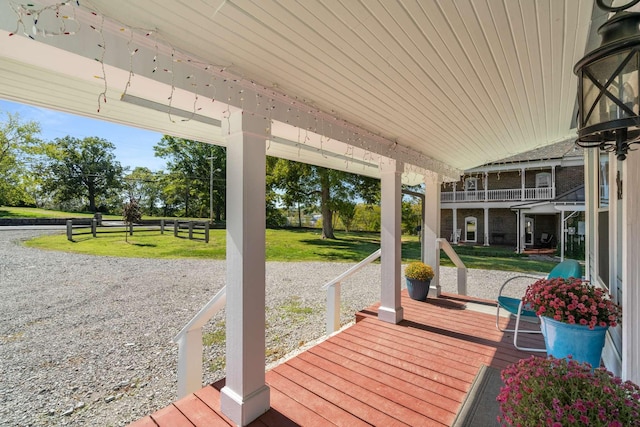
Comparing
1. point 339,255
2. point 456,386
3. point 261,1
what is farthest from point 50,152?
point 456,386

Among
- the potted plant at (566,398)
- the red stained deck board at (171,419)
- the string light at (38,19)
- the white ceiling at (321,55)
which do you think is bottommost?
the red stained deck board at (171,419)

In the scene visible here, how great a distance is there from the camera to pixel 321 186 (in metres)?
13.8

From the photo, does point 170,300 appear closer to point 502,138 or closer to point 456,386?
point 456,386

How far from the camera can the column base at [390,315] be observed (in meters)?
3.56

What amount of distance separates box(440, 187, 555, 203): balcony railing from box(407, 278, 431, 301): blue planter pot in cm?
986

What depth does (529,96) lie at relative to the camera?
2.44 m

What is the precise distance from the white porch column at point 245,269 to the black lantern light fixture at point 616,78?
1629mm

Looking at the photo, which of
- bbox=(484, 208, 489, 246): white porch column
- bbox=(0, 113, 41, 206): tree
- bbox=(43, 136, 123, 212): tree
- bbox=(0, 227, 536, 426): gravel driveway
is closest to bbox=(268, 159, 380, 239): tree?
bbox=(0, 227, 536, 426): gravel driveway

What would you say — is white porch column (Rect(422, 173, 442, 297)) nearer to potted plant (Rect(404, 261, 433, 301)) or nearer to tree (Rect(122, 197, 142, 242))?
potted plant (Rect(404, 261, 433, 301))

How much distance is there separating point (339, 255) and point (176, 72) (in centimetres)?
1015

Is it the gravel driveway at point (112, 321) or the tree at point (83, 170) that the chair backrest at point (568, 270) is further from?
the tree at point (83, 170)

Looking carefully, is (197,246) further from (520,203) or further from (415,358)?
(520,203)

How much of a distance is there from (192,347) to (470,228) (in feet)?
49.9

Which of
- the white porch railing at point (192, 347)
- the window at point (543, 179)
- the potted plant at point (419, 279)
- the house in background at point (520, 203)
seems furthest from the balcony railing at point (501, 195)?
the white porch railing at point (192, 347)
